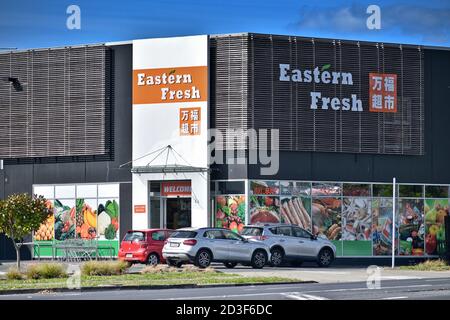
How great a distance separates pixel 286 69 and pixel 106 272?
1633 cm

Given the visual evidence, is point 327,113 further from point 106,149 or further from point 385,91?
point 106,149

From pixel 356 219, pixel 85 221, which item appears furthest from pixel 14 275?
pixel 356 219

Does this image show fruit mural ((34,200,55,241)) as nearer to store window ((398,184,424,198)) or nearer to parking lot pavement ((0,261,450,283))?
parking lot pavement ((0,261,450,283))

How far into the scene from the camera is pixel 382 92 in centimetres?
4538

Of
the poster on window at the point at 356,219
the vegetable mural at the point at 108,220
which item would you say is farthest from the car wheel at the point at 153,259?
the poster on window at the point at 356,219

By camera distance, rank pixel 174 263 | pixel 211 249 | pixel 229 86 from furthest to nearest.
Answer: pixel 229 86 → pixel 174 263 → pixel 211 249

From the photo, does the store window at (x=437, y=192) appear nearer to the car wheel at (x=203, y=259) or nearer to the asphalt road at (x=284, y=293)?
the car wheel at (x=203, y=259)

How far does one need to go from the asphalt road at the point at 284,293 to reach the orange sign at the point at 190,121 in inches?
668

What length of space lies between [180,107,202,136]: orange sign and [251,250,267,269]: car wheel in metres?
8.62

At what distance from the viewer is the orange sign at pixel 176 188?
44344 millimetres

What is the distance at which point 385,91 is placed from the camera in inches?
1789

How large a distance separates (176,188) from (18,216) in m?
12.4

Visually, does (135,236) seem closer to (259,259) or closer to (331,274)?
(259,259)
